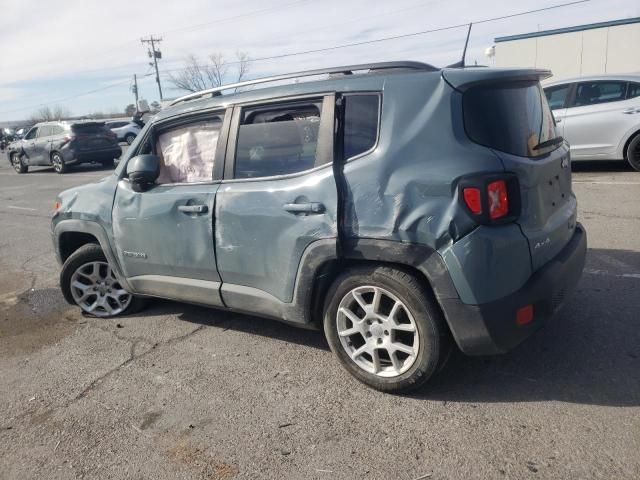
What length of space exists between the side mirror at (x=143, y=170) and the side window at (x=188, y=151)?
13 cm

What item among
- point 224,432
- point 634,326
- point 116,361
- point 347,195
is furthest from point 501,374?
point 116,361

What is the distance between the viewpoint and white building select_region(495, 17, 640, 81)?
2214cm

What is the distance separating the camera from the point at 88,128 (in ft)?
61.2

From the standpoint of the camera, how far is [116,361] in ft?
12.8

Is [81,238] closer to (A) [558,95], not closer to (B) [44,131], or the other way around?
(A) [558,95]

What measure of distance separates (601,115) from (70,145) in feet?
52.4

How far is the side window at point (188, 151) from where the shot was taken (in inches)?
150

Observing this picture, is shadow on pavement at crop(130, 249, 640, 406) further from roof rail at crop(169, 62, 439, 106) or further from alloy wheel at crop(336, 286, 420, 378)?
roof rail at crop(169, 62, 439, 106)

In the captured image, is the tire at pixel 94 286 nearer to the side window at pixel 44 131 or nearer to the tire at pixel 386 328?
the tire at pixel 386 328

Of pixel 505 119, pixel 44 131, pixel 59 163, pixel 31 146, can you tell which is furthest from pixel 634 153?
pixel 31 146

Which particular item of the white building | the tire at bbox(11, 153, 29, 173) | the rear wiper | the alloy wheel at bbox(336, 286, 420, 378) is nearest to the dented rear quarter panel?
the alloy wheel at bbox(336, 286, 420, 378)

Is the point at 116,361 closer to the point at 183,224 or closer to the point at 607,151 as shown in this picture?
the point at 183,224

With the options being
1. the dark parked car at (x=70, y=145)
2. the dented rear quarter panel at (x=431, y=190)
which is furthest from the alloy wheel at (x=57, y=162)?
the dented rear quarter panel at (x=431, y=190)

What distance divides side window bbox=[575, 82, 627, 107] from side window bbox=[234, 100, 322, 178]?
7.62 meters
